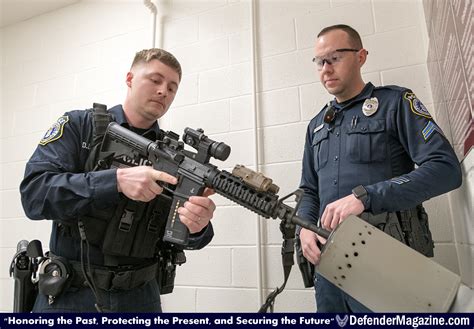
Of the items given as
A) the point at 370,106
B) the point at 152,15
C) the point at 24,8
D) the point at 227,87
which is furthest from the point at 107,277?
the point at 24,8

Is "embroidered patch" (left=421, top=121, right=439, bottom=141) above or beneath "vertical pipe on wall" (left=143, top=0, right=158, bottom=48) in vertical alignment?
beneath

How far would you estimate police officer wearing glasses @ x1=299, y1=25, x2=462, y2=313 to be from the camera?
0.86 meters

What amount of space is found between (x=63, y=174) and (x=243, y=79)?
1110 mm

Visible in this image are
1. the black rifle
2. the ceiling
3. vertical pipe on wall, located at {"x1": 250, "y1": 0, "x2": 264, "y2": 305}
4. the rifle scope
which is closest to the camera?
the black rifle

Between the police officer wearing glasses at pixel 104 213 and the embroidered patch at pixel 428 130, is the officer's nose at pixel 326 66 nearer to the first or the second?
the embroidered patch at pixel 428 130

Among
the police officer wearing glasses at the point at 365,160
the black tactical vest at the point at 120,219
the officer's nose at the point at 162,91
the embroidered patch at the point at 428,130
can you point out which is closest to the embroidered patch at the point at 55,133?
the black tactical vest at the point at 120,219

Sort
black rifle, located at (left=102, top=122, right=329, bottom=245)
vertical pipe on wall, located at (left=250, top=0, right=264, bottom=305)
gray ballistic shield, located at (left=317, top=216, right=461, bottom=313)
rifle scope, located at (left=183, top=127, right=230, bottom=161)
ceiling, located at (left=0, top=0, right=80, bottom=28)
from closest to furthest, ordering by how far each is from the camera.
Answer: gray ballistic shield, located at (left=317, top=216, right=461, bottom=313)
black rifle, located at (left=102, top=122, right=329, bottom=245)
rifle scope, located at (left=183, top=127, right=230, bottom=161)
vertical pipe on wall, located at (left=250, top=0, right=264, bottom=305)
ceiling, located at (left=0, top=0, right=80, bottom=28)

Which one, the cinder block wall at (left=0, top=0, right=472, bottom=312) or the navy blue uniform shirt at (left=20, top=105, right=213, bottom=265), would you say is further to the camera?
the cinder block wall at (left=0, top=0, right=472, bottom=312)

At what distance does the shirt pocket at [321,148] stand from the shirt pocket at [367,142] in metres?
0.09

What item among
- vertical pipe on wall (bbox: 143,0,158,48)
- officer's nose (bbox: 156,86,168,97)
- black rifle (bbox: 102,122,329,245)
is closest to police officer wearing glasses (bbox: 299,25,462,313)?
black rifle (bbox: 102,122,329,245)

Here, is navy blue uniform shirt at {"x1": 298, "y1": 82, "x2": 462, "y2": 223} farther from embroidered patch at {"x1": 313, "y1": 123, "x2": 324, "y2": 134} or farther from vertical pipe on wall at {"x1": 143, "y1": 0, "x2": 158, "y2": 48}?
vertical pipe on wall at {"x1": 143, "y1": 0, "x2": 158, "y2": 48}

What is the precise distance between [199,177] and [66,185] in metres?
0.39

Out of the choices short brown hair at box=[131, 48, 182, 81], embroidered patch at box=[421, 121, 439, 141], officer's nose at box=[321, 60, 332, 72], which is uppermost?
short brown hair at box=[131, 48, 182, 81]
